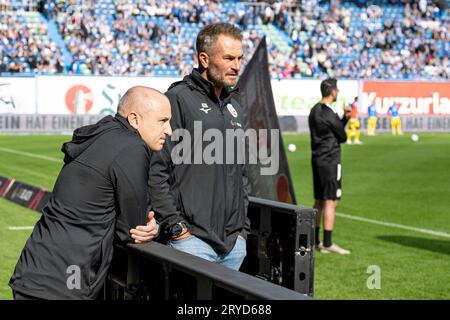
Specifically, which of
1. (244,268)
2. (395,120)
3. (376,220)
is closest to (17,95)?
(395,120)

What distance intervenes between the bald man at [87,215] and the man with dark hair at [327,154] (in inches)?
269

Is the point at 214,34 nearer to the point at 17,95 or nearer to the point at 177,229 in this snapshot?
the point at 177,229

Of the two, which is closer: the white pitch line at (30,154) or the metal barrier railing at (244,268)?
the metal barrier railing at (244,268)

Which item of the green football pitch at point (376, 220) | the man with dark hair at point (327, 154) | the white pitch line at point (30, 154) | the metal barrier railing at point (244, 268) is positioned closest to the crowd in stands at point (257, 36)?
the white pitch line at point (30, 154)

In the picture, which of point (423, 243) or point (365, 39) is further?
point (365, 39)

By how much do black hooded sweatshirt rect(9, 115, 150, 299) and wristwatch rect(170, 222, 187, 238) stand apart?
896mm

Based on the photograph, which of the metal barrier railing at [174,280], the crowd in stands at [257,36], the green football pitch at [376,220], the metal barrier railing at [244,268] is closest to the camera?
the metal barrier railing at [174,280]

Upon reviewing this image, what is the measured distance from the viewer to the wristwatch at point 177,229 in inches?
195

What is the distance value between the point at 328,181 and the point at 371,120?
30.6m

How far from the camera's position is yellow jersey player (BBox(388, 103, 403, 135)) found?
40.2 m

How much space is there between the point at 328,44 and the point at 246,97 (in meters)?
39.5

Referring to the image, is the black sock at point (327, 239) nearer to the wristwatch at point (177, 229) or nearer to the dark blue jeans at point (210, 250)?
the dark blue jeans at point (210, 250)

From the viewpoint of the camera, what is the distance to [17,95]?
36469mm

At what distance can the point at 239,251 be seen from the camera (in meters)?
5.17
